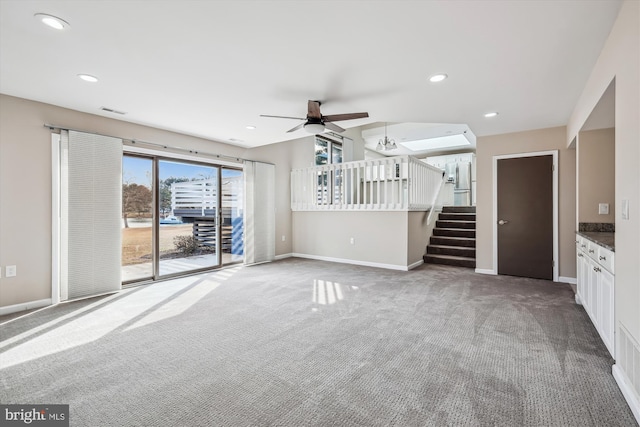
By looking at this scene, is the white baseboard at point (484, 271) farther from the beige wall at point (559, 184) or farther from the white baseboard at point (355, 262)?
the white baseboard at point (355, 262)

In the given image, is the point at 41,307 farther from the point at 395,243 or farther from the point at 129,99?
the point at 395,243

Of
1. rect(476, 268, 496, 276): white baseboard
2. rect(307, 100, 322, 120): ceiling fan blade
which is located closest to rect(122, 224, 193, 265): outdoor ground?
rect(307, 100, 322, 120): ceiling fan blade

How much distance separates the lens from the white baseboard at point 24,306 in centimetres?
332

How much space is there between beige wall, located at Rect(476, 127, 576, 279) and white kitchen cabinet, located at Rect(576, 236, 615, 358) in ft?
4.93

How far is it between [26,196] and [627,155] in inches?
220

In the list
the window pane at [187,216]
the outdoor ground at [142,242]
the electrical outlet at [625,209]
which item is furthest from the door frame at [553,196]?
the outdoor ground at [142,242]

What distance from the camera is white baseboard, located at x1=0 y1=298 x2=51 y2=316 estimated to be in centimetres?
332

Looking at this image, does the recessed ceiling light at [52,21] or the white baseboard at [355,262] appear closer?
the recessed ceiling light at [52,21]

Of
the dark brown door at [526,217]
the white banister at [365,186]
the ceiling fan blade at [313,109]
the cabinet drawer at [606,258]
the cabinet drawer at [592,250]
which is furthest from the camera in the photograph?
the white banister at [365,186]

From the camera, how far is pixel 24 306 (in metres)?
3.45

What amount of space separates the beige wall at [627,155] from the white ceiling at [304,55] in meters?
0.21

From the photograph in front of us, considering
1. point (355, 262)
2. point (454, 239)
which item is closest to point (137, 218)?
point (355, 262)

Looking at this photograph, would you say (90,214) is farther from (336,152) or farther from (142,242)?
(336,152)

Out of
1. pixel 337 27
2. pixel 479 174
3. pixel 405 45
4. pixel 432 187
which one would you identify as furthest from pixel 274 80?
pixel 432 187
